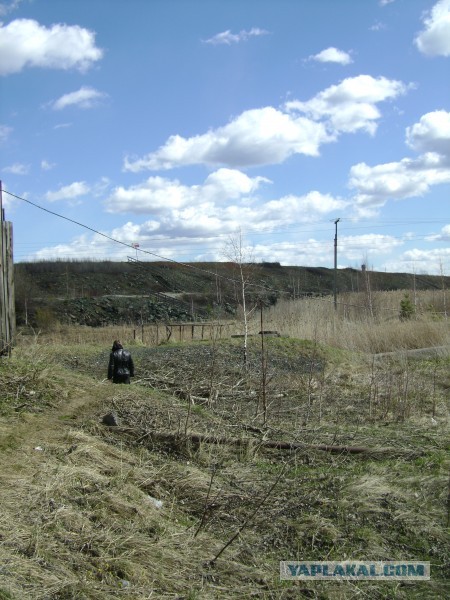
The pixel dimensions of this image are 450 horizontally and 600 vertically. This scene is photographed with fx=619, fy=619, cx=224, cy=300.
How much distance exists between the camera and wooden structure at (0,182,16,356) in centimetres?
888

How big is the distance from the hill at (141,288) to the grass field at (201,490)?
96.8 feet

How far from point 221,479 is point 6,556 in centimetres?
281

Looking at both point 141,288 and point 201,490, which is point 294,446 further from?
point 141,288

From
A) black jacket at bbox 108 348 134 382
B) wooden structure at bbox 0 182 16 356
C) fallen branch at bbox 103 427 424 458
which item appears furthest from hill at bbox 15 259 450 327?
fallen branch at bbox 103 427 424 458

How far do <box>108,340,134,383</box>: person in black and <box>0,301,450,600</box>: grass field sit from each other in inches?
24.1

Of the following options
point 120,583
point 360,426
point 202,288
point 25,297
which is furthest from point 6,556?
point 202,288

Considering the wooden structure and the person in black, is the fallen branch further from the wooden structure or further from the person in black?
the person in black

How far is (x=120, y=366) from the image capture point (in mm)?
9984

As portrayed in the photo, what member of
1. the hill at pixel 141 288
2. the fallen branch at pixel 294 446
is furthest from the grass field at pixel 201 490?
the hill at pixel 141 288

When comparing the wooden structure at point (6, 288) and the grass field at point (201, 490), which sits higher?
the wooden structure at point (6, 288)

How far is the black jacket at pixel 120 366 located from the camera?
391 inches

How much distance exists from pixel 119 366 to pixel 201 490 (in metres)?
4.44

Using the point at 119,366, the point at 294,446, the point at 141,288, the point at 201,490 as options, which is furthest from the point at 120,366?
the point at 141,288

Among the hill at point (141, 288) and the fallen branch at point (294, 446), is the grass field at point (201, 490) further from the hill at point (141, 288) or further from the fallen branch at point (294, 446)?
the hill at point (141, 288)
